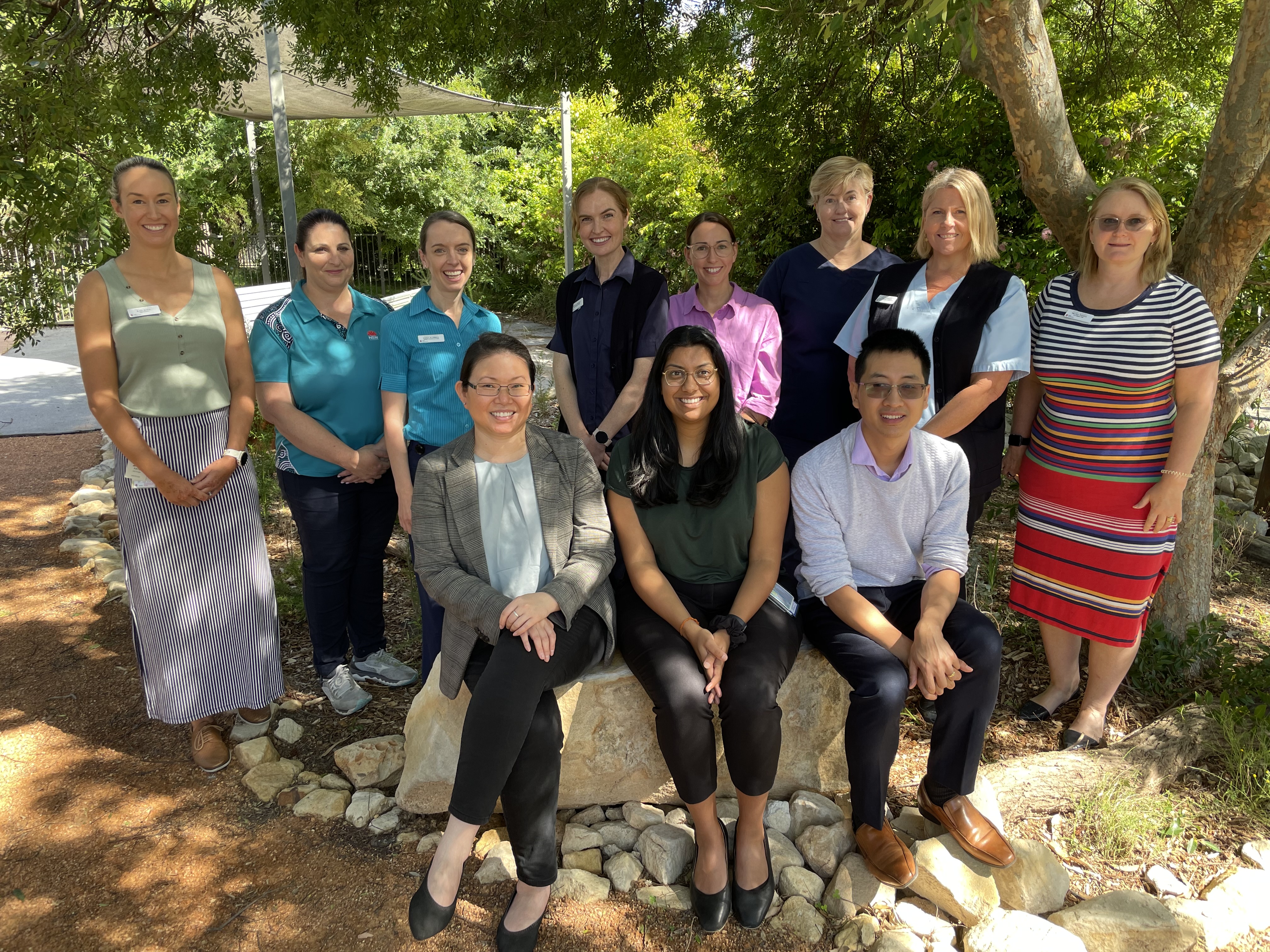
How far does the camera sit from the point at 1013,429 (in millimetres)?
3502

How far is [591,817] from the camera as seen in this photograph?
3021 mm

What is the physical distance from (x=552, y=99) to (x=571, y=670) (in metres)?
4.25

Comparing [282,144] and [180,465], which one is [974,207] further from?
[282,144]

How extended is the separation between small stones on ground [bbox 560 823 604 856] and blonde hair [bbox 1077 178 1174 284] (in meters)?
2.64

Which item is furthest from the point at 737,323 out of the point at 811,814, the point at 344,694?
the point at 344,694

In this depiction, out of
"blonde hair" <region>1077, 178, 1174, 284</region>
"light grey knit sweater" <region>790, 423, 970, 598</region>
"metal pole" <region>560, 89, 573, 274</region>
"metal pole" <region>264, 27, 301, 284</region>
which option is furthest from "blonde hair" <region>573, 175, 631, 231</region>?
"metal pole" <region>560, 89, 573, 274</region>

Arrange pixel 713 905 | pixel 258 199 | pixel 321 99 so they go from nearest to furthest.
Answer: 1. pixel 713 905
2. pixel 321 99
3. pixel 258 199

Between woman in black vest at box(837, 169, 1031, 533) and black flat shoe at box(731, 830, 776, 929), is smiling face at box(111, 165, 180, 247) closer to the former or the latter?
woman in black vest at box(837, 169, 1031, 533)

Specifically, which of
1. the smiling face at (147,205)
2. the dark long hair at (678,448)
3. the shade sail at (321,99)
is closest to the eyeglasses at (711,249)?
the dark long hair at (678,448)

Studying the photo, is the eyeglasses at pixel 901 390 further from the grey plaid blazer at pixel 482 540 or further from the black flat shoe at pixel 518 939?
the black flat shoe at pixel 518 939

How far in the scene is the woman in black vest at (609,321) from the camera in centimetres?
341

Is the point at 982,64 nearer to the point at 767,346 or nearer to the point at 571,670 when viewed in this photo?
the point at 767,346

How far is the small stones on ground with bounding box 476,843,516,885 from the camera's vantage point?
2.70 meters

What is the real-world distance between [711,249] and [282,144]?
18.5 ft
